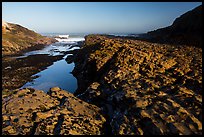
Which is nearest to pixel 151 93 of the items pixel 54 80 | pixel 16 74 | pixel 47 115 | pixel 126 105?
pixel 126 105

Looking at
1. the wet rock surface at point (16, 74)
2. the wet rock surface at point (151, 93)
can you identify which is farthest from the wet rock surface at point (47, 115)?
the wet rock surface at point (16, 74)

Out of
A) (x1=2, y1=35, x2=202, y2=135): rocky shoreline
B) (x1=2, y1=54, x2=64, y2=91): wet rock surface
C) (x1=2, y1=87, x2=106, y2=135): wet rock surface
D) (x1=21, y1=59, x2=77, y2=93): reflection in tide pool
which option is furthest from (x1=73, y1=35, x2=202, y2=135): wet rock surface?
(x1=2, y1=54, x2=64, y2=91): wet rock surface

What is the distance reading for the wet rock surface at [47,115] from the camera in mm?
10328

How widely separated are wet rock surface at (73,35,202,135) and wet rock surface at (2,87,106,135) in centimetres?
127

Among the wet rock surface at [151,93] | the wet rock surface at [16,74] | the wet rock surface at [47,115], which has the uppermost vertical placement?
the wet rock surface at [151,93]

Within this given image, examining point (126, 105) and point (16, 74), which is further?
point (16, 74)

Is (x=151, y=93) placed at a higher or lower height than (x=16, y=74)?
higher

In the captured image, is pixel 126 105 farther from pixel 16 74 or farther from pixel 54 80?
pixel 16 74

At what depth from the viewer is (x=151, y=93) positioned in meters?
12.3

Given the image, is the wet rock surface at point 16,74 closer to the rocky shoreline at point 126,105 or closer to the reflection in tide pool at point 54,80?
the reflection in tide pool at point 54,80

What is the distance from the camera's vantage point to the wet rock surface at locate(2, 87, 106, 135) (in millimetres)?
10328

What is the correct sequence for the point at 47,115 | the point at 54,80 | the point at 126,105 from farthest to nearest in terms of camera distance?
the point at 54,80 → the point at 126,105 → the point at 47,115

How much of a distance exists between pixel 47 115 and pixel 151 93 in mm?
6166

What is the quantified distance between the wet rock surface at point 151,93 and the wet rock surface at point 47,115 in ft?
4.16
